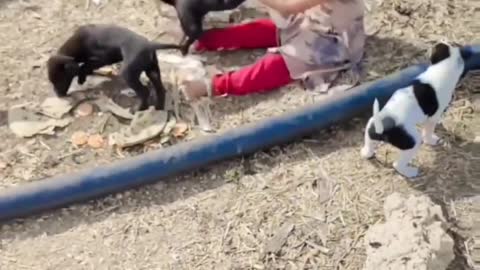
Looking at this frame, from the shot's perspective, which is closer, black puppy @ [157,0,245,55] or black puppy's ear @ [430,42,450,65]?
black puppy's ear @ [430,42,450,65]

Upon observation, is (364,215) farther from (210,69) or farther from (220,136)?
(210,69)

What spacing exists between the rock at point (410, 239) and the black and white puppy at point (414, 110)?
0.18 m

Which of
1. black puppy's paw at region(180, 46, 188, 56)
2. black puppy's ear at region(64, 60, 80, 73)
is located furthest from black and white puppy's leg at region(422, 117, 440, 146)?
black puppy's ear at region(64, 60, 80, 73)

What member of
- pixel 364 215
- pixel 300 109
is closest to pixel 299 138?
pixel 300 109

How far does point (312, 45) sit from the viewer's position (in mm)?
3531

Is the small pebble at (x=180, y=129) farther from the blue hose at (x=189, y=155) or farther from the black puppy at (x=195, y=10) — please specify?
the black puppy at (x=195, y=10)

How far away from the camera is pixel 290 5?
350cm

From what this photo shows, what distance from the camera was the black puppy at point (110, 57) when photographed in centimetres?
→ 326

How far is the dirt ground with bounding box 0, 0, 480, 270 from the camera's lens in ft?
9.65

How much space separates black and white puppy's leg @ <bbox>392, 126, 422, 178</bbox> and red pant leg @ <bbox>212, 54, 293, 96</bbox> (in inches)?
22.7

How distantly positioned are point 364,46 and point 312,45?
239mm

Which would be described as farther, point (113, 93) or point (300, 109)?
point (113, 93)

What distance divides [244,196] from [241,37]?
77 cm

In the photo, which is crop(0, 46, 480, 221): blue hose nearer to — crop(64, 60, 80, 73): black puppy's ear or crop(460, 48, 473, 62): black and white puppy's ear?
crop(460, 48, 473, 62): black and white puppy's ear
